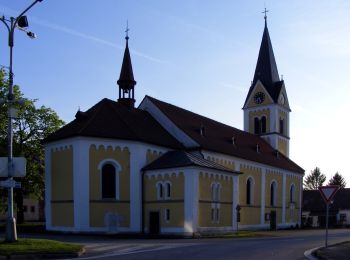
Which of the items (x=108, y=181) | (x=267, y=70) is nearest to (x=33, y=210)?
(x=267, y=70)

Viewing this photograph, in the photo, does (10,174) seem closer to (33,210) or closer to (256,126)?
(256,126)

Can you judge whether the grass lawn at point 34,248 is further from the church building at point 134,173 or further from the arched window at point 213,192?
the arched window at point 213,192

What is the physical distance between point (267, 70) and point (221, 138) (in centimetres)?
1832

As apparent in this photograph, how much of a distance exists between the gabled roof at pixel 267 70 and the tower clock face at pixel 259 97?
36.7 inches

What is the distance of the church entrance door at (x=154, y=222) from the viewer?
35938 mm

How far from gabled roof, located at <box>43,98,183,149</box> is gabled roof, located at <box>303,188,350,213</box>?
42.9 metres

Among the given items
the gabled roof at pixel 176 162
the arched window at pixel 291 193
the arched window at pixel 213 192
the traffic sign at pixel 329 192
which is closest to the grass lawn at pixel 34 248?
the traffic sign at pixel 329 192

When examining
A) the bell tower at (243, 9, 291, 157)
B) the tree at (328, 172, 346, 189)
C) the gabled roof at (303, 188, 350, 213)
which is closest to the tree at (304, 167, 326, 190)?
the tree at (328, 172, 346, 189)

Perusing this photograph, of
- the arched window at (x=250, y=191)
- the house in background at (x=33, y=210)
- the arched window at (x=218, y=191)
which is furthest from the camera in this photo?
the house in background at (x=33, y=210)

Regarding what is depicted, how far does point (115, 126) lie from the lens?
3678 cm

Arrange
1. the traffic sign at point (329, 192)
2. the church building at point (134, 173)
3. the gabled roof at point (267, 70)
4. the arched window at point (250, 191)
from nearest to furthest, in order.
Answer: the traffic sign at point (329, 192), the church building at point (134, 173), the arched window at point (250, 191), the gabled roof at point (267, 70)

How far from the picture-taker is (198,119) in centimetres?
4875

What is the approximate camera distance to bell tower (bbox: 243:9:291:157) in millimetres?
61188

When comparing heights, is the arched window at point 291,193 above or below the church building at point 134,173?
below
